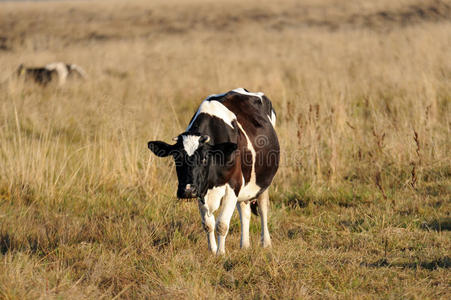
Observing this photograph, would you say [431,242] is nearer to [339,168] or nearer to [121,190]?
[339,168]

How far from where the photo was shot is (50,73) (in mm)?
14117

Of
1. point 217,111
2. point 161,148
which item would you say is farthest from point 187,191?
point 217,111

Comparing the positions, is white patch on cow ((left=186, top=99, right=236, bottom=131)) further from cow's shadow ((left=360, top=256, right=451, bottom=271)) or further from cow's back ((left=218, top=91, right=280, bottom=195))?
cow's shadow ((left=360, top=256, right=451, bottom=271))

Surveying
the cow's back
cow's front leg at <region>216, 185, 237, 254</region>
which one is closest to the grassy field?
cow's front leg at <region>216, 185, 237, 254</region>

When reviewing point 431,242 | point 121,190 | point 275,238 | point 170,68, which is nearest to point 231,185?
point 275,238

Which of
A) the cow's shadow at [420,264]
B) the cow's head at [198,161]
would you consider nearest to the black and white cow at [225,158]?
the cow's head at [198,161]

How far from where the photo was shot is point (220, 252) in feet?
15.9

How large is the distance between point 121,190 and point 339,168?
3.06m

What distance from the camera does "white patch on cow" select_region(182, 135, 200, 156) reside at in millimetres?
4285

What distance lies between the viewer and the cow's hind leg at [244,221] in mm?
5301

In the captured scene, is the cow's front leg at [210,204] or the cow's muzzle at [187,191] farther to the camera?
the cow's front leg at [210,204]

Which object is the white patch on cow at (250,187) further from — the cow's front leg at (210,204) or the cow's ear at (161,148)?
the cow's ear at (161,148)

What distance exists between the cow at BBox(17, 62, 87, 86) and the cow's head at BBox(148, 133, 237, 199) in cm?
995

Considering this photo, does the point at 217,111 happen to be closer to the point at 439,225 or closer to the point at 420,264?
the point at 420,264
